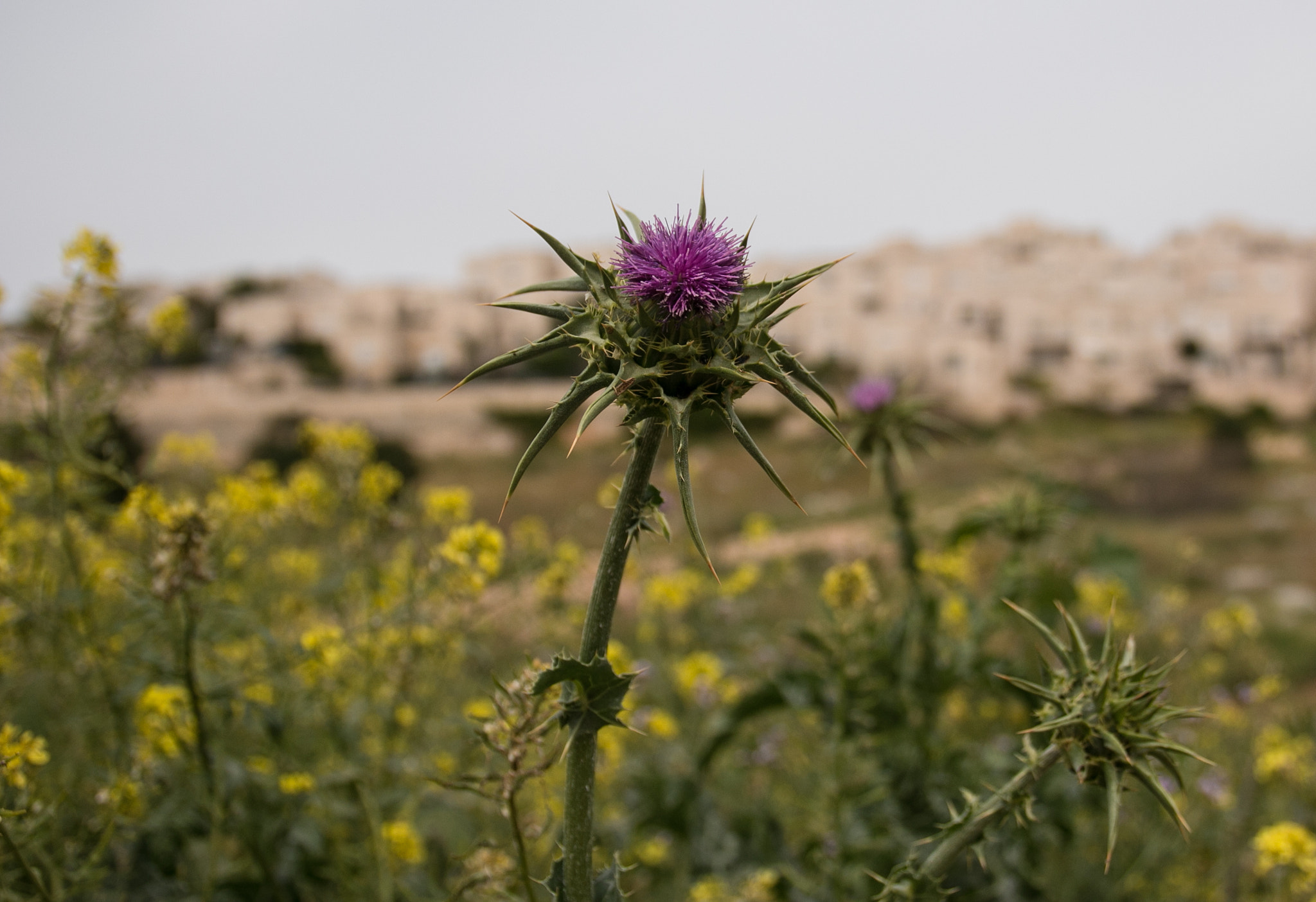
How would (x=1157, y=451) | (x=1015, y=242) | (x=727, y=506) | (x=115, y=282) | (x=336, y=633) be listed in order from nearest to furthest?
(x=336, y=633)
(x=115, y=282)
(x=727, y=506)
(x=1157, y=451)
(x=1015, y=242)

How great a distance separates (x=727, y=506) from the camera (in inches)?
1355

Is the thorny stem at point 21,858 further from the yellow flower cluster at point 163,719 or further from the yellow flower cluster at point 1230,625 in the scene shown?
the yellow flower cluster at point 1230,625

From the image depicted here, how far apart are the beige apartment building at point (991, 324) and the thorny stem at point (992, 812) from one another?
56.3 meters

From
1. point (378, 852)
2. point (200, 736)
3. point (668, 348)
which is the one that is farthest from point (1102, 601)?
point (200, 736)

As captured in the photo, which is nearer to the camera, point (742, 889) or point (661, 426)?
point (661, 426)

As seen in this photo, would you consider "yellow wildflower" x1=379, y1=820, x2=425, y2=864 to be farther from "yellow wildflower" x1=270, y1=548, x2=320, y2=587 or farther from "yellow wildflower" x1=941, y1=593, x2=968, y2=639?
"yellow wildflower" x1=941, y1=593, x2=968, y2=639

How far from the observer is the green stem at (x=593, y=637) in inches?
90.4

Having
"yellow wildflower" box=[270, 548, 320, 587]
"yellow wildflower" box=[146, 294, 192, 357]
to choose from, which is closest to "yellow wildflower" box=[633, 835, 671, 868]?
"yellow wildflower" box=[270, 548, 320, 587]

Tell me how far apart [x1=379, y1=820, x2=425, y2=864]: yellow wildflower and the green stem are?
2.15m

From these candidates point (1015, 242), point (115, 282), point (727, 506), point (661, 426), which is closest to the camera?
point (661, 426)

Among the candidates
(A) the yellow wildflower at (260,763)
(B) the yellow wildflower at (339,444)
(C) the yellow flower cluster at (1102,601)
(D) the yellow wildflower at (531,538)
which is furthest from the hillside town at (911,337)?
(A) the yellow wildflower at (260,763)

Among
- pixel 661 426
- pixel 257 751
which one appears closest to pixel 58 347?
pixel 257 751

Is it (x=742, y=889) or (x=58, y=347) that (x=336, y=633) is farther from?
(x=742, y=889)

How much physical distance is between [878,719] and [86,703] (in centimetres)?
421
